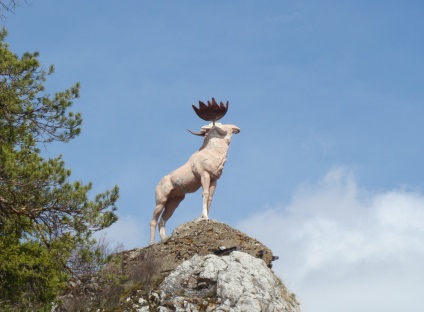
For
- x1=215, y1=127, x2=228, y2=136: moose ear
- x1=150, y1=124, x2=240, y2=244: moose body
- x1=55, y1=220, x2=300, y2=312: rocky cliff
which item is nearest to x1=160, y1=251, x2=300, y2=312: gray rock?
x1=55, y1=220, x2=300, y2=312: rocky cliff

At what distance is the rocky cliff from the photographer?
20.7 metres

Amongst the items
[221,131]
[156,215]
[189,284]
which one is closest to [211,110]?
[221,131]

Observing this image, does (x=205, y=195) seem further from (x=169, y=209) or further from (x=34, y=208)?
(x=34, y=208)

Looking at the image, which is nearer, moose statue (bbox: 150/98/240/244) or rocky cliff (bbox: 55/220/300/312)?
rocky cliff (bbox: 55/220/300/312)

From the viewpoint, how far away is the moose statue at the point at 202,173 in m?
25.8

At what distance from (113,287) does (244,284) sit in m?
3.41

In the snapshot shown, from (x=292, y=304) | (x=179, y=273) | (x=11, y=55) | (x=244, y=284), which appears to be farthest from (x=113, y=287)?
(x=11, y=55)

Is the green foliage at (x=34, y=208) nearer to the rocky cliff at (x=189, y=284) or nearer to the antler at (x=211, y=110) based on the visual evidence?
the rocky cliff at (x=189, y=284)

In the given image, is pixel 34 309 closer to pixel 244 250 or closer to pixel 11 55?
pixel 11 55

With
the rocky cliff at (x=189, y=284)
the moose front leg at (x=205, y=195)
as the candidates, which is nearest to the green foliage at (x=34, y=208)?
the rocky cliff at (x=189, y=284)

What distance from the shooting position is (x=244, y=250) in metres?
24.4

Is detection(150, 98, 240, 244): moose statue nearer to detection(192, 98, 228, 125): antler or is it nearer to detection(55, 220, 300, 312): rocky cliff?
detection(192, 98, 228, 125): antler

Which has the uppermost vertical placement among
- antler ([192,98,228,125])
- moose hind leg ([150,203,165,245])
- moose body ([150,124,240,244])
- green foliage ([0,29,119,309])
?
antler ([192,98,228,125])

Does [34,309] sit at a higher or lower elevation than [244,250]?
lower
